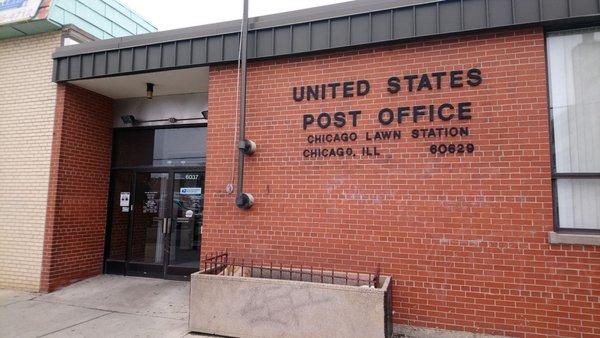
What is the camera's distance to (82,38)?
7973 mm

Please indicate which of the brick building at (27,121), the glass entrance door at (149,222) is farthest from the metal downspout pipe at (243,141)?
the brick building at (27,121)

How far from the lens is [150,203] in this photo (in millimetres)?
8328

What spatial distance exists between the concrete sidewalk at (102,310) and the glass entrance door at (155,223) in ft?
1.15

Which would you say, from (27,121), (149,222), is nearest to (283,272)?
(149,222)

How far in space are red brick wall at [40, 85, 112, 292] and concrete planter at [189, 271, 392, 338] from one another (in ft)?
11.9

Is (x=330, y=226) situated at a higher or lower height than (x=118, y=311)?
higher

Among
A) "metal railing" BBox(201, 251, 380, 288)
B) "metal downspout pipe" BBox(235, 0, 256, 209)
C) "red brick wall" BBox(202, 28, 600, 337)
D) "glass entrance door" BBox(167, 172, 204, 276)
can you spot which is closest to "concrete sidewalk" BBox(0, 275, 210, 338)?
"glass entrance door" BBox(167, 172, 204, 276)

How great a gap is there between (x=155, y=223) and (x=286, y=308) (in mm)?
4439

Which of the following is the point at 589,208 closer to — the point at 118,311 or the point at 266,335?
the point at 266,335

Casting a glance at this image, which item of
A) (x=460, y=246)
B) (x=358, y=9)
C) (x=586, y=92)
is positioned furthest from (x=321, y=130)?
(x=586, y=92)

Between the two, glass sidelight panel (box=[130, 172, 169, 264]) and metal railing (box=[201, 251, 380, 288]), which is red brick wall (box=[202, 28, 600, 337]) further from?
glass sidelight panel (box=[130, 172, 169, 264])

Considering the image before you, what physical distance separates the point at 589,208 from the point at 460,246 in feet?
4.85

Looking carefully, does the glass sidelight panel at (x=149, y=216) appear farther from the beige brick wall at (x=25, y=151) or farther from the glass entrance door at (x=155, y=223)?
the beige brick wall at (x=25, y=151)

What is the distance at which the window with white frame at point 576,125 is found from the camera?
473cm
